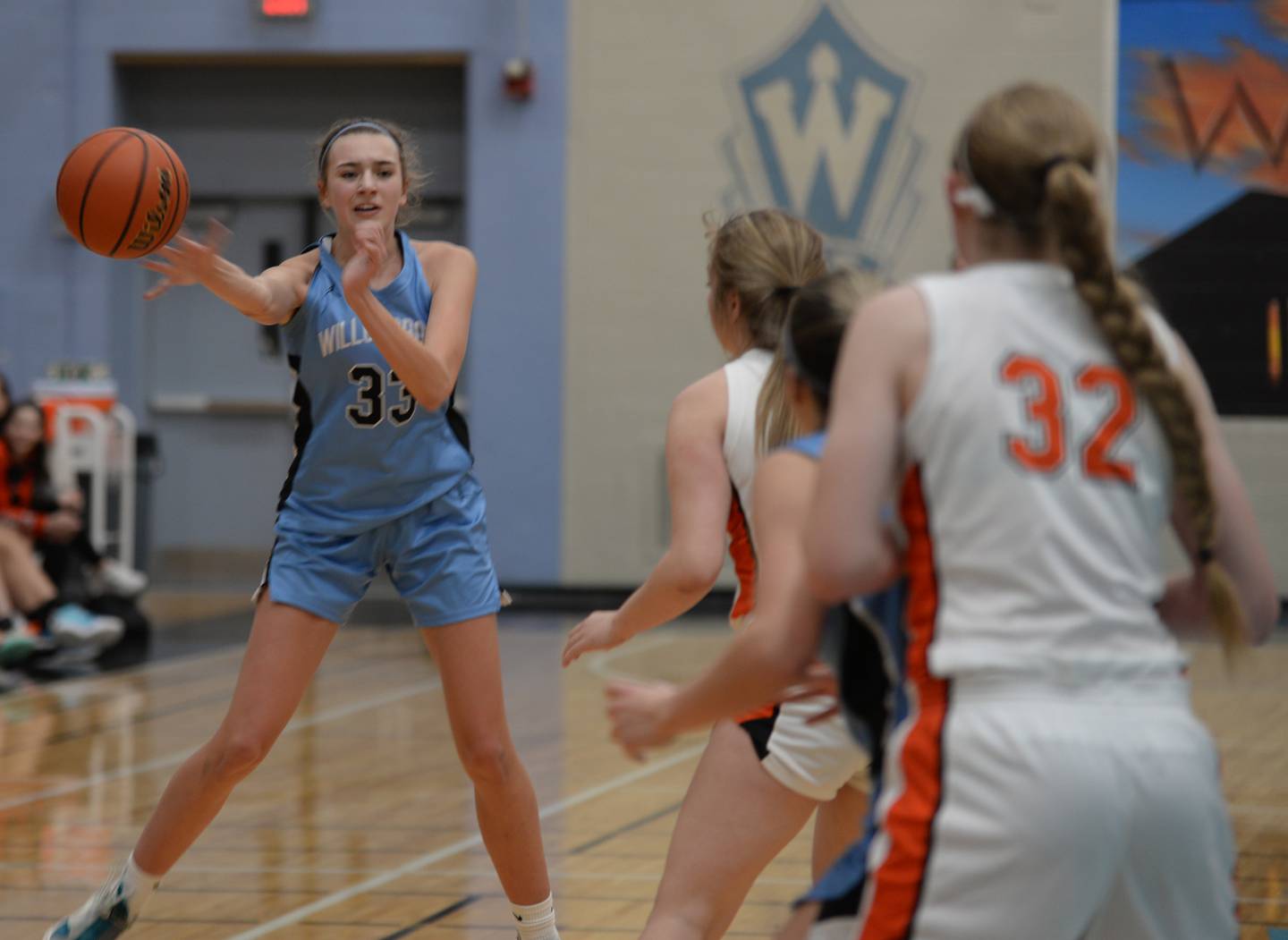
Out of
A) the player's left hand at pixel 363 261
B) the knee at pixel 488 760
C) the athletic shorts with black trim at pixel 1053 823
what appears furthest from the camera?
the knee at pixel 488 760

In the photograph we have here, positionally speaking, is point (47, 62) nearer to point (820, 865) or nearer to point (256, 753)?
point (256, 753)

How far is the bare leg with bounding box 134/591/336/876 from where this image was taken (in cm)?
320

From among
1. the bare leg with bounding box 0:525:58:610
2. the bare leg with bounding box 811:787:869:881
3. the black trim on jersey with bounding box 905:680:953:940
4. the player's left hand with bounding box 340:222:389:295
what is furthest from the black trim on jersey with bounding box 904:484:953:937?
the bare leg with bounding box 0:525:58:610

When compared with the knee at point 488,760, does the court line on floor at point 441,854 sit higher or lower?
lower

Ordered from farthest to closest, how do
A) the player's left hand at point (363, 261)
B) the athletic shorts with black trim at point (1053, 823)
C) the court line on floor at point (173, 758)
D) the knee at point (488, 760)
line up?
the court line on floor at point (173, 758) → the knee at point (488, 760) → the player's left hand at point (363, 261) → the athletic shorts with black trim at point (1053, 823)

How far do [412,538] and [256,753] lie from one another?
1.65ft

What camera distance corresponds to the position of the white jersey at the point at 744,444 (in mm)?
2666

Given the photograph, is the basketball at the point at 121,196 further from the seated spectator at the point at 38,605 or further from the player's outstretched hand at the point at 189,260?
the seated spectator at the point at 38,605

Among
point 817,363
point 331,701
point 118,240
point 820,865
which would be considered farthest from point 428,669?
point 817,363

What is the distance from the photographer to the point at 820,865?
2.85 metres

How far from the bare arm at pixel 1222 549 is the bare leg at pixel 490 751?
1678 mm

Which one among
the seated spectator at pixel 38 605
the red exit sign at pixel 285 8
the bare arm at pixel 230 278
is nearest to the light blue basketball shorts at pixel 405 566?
the bare arm at pixel 230 278

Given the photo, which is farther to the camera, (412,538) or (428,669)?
(428,669)

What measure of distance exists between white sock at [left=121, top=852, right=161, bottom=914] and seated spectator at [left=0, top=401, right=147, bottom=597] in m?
5.62
